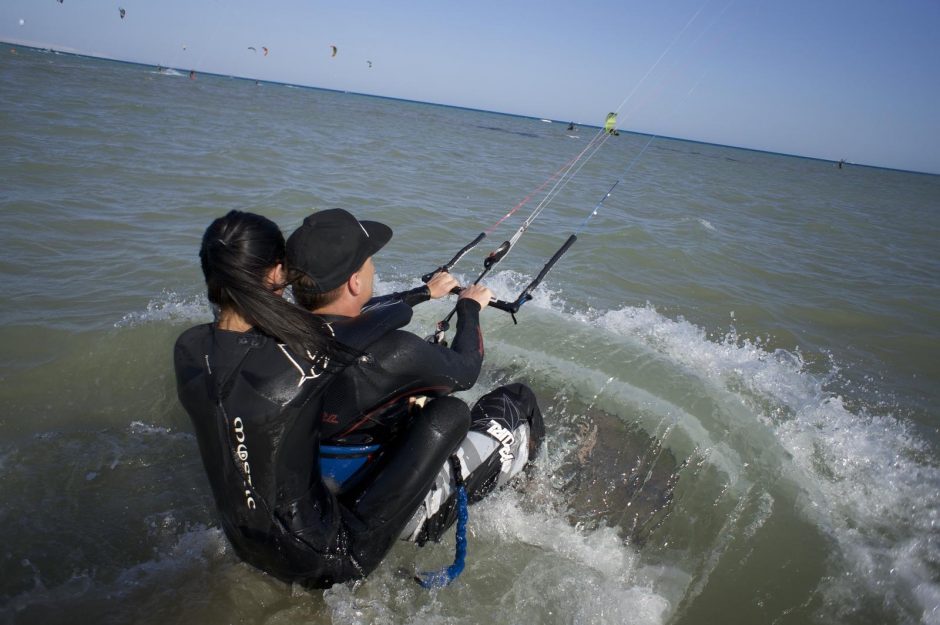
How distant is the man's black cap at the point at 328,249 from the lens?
2051mm

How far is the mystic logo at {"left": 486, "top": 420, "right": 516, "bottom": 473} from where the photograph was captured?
3182mm

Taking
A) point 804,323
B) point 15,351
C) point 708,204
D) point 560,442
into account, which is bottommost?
point 15,351

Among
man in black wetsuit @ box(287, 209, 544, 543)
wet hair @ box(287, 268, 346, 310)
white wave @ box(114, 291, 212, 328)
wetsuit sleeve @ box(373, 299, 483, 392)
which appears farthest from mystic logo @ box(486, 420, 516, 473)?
white wave @ box(114, 291, 212, 328)

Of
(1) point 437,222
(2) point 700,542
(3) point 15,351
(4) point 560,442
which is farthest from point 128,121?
(2) point 700,542

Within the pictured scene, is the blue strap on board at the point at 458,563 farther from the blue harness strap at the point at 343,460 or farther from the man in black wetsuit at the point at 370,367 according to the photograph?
the blue harness strap at the point at 343,460

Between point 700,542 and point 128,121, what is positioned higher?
point 128,121

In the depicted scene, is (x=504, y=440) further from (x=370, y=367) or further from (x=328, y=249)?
(x=328, y=249)

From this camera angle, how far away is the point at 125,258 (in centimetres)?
689

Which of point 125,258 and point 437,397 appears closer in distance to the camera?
point 437,397

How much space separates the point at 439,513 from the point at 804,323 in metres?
7.19

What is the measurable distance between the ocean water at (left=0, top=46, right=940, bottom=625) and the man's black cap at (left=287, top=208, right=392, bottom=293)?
1.56m

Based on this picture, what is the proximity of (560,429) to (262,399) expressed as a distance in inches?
115

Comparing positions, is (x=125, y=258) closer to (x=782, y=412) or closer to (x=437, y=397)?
(x=437, y=397)

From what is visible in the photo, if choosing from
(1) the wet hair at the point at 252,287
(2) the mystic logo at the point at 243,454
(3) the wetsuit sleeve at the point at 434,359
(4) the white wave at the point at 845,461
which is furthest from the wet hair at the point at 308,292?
(4) the white wave at the point at 845,461
